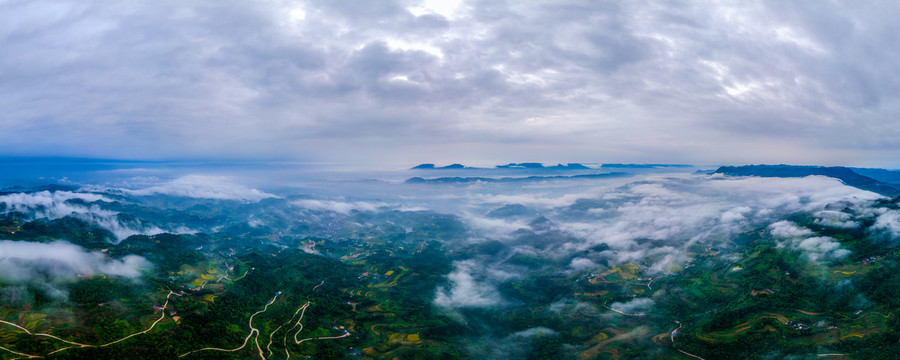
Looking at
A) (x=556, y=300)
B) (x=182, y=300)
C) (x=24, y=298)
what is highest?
(x=24, y=298)

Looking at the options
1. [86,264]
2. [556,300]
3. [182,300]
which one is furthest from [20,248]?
[556,300]

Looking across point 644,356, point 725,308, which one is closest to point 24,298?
point 644,356

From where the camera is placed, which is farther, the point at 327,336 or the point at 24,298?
the point at 327,336

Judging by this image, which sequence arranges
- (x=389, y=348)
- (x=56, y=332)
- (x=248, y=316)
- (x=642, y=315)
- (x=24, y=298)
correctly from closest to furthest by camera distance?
(x=56, y=332) → (x=24, y=298) → (x=389, y=348) → (x=248, y=316) → (x=642, y=315)

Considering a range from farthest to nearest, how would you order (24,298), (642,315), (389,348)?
(642,315), (389,348), (24,298)

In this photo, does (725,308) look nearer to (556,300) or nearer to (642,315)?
(642,315)

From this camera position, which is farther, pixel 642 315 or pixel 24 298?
pixel 642 315

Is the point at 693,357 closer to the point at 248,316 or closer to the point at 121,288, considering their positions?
the point at 248,316

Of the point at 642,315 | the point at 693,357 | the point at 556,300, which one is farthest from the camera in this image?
the point at 556,300

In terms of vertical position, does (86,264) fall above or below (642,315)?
above
